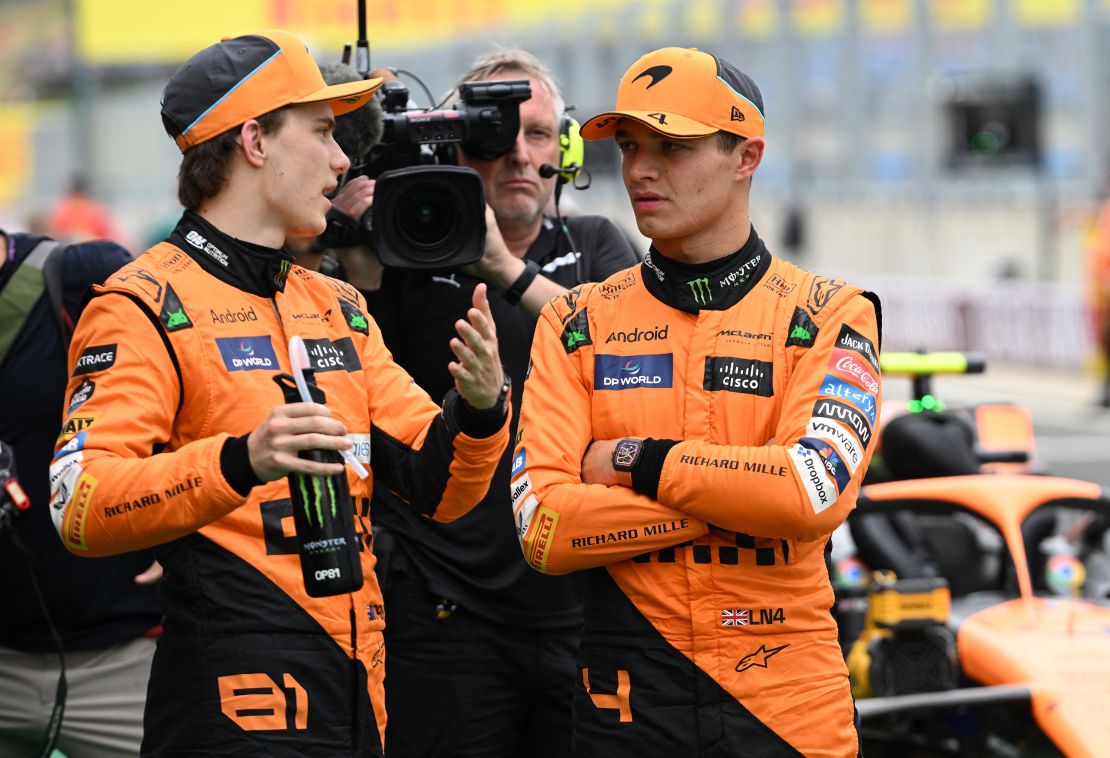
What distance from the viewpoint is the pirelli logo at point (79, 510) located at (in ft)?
10.4

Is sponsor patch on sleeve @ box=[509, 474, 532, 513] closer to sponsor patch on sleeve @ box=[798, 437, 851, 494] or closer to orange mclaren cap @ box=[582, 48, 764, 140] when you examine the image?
sponsor patch on sleeve @ box=[798, 437, 851, 494]

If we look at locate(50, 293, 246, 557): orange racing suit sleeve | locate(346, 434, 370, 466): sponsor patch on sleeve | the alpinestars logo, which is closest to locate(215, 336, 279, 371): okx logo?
locate(50, 293, 246, 557): orange racing suit sleeve

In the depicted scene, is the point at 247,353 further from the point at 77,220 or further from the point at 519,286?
the point at 77,220

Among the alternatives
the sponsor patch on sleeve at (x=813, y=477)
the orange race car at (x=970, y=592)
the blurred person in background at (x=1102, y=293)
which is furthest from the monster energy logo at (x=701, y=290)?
the blurred person in background at (x=1102, y=293)

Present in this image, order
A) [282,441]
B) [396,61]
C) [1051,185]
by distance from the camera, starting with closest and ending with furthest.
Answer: [282,441] → [1051,185] → [396,61]

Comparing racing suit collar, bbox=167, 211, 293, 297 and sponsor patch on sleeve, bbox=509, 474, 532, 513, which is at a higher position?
racing suit collar, bbox=167, 211, 293, 297

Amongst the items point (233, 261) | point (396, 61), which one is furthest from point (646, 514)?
point (396, 61)

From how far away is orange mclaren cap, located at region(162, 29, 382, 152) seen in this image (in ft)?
11.3

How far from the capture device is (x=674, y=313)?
11.9 ft

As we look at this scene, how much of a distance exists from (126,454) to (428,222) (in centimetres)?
Result: 124

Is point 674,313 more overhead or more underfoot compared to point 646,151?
more underfoot

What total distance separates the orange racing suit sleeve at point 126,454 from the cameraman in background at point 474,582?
118 centimetres

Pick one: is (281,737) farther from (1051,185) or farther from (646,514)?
(1051,185)

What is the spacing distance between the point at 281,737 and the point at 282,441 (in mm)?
634
